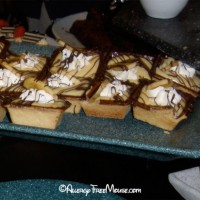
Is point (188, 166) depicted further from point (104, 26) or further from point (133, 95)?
point (104, 26)

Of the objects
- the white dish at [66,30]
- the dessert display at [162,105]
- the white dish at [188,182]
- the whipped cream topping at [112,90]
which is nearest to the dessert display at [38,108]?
the whipped cream topping at [112,90]

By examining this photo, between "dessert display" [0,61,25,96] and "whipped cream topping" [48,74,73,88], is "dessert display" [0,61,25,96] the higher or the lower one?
the lower one

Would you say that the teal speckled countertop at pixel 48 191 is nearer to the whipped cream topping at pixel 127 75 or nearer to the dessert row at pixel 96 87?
the dessert row at pixel 96 87

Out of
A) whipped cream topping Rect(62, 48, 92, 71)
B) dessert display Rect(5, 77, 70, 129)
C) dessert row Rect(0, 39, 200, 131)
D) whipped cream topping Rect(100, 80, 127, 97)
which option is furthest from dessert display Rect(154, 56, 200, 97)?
dessert display Rect(5, 77, 70, 129)

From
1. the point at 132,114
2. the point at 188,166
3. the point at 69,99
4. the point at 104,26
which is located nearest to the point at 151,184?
the point at 188,166

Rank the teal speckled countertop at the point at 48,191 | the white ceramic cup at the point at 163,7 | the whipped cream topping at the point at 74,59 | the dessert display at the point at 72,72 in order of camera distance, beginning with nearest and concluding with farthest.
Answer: the white ceramic cup at the point at 163,7
the teal speckled countertop at the point at 48,191
the dessert display at the point at 72,72
the whipped cream topping at the point at 74,59

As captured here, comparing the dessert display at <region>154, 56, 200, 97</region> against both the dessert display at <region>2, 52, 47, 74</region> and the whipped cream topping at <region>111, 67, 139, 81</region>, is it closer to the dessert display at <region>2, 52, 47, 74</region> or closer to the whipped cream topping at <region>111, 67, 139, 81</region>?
the whipped cream topping at <region>111, 67, 139, 81</region>
